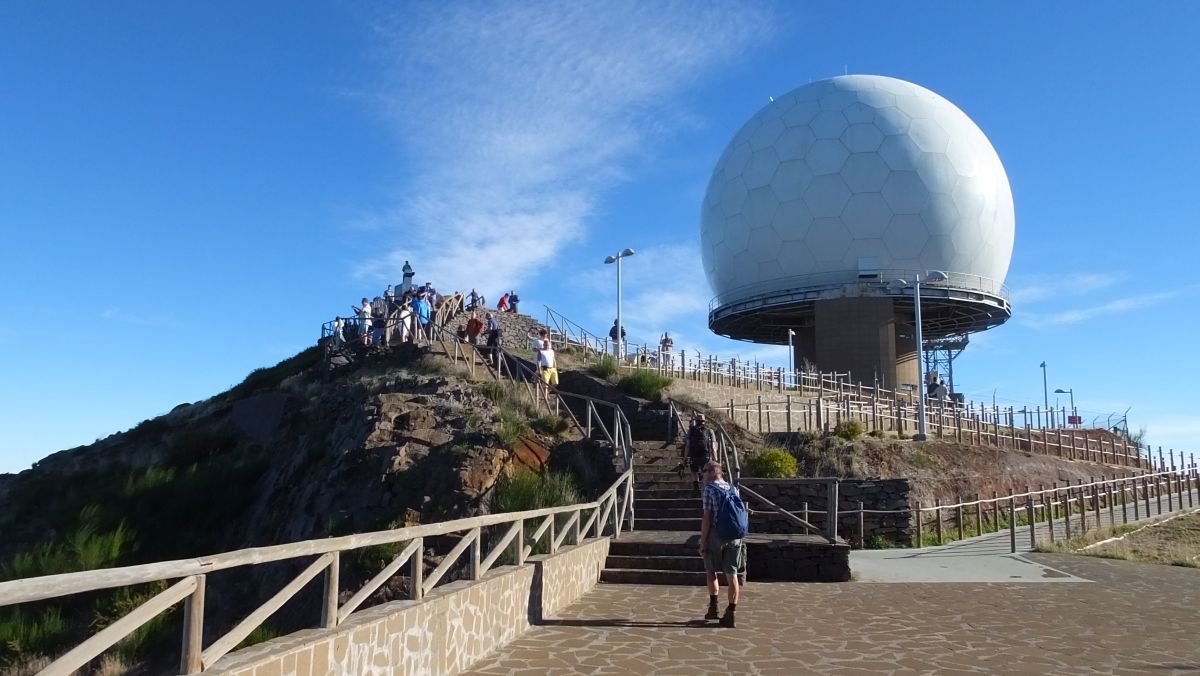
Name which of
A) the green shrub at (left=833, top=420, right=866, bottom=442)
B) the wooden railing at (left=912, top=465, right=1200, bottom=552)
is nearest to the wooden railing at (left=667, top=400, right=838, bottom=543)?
the green shrub at (left=833, top=420, right=866, bottom=442)

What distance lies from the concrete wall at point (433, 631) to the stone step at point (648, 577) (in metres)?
1.56

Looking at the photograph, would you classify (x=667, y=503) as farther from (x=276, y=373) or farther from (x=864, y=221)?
(x=864, y=221)

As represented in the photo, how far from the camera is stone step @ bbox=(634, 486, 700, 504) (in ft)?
49.0

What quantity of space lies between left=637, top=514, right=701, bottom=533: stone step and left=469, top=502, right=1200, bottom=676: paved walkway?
2.07 meters

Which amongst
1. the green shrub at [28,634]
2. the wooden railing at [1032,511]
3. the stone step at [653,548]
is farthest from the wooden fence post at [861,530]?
the green shrub at [28,634]

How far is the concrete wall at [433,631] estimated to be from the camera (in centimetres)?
468

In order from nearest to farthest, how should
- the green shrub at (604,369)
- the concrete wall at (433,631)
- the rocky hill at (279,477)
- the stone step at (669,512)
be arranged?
the concrete wall at (433,631) < the stone step at (669,512) < the rocky hill at (279,477) < the green shrub at (604,369)

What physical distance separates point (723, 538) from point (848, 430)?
13.5 m

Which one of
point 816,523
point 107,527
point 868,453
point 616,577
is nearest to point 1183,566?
point 816,523

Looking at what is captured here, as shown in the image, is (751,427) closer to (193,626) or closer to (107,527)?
(107,527)

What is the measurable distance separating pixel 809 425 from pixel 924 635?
13693 millimetres

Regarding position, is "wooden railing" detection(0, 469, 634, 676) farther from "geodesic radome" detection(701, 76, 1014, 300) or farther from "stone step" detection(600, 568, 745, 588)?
"geodesic radome" detection(701, 76, 1014, 300)

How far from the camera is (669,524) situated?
13914 mm

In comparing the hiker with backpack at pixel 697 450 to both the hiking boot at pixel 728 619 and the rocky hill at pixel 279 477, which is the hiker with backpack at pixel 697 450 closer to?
the rocky hill at pixel 279 477
